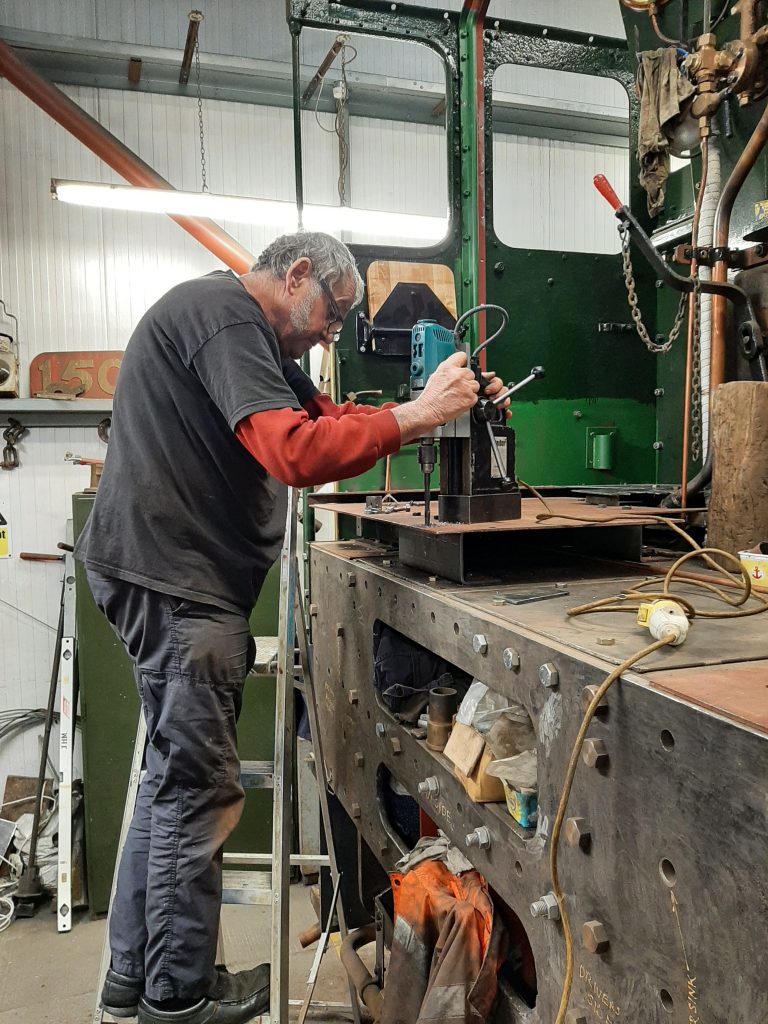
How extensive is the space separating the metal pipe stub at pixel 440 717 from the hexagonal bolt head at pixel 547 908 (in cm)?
45

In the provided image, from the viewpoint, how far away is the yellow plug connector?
86 cm

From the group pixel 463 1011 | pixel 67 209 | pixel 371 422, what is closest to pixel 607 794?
pixel 463 1011

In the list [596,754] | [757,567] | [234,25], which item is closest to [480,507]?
[757,567]

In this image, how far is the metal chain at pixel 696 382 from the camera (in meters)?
2.00

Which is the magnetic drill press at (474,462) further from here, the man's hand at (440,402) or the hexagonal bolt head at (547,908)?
the hexagonal bolt head at (547,908)

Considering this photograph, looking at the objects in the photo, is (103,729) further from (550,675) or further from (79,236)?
(550,675)

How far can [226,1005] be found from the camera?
1428 millimetres

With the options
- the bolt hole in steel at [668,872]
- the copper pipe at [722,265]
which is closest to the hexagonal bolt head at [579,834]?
the bolt hole in steel at [668,872]

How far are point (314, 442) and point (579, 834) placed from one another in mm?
719

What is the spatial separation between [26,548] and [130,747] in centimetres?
119

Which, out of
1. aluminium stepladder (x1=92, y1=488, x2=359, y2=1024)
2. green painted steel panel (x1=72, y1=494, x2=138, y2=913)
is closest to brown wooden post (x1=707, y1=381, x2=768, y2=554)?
aluminium stepladder (x1=92, y1=488, x2=359, y2=1024)

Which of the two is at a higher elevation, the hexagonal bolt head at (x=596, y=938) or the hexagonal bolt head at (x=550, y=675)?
the hexagonal bolt head at (x=550, y=675)

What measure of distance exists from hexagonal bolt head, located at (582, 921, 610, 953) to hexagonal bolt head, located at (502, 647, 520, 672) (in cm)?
31

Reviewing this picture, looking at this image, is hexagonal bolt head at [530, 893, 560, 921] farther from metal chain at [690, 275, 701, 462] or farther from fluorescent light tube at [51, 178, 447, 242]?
fluorescent light tube at [51, 178, 447, 242]
